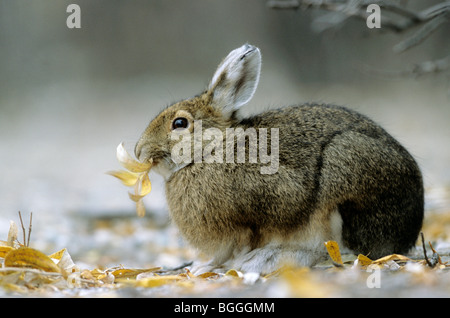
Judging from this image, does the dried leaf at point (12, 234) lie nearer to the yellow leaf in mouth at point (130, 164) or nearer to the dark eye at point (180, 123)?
the yellow leaf in mouth at point (130, 164)

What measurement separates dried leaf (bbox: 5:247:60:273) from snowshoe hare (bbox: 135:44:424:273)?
109 centimetres

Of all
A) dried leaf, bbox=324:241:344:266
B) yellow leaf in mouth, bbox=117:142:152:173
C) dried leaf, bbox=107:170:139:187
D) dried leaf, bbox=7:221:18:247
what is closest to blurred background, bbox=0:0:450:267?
dried leaf, bbox=107:170:139:187

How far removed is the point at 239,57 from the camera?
4.53 metres

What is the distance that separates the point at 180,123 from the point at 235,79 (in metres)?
0.53

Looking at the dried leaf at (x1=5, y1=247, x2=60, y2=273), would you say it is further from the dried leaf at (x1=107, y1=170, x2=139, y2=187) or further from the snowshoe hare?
the snowshoe hare

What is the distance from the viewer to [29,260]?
3758mm

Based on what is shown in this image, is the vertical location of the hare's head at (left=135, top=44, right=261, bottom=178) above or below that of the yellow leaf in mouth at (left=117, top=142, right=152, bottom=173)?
above

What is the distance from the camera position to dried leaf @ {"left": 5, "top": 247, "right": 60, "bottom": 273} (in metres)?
3.72

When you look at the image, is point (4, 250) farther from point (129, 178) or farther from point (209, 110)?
point (209, 110)

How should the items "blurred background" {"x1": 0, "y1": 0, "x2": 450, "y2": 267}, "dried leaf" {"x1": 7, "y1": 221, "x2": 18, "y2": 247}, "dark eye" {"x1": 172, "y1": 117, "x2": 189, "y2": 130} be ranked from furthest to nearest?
"blurred background" {"x1": 0, "y1": 0, "x2": 450, "y2": 267} → "dark eye" {"x1": 172, "y1": 117, "x2": 189, "y2": 130} → "dried leaf" {"x1": 7, "y1": 221, "x2": 18, "y2": 247}

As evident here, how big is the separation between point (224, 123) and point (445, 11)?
6.34 ft

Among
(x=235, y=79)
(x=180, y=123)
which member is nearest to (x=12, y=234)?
(x=180, y=123)

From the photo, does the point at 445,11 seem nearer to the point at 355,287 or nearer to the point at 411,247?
the point at 411,247

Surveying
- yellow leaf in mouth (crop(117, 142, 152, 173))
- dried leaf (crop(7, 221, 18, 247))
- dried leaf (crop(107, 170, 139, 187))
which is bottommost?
dried leaf (crop(7, 221, 18, 247))
